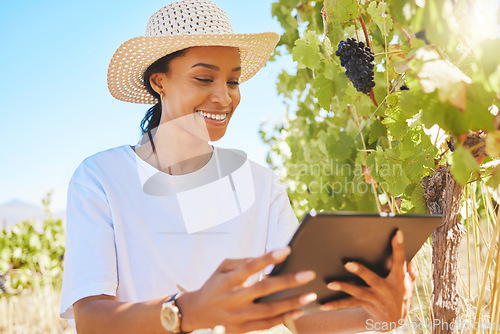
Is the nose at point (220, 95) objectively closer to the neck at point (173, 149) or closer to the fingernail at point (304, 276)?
the neck at point (173, 149)

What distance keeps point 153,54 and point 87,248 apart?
2.75 feet

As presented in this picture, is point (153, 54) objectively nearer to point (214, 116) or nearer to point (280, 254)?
point (214, 116)

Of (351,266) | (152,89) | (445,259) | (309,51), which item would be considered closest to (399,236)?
(351,266)

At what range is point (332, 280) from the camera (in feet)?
3.51

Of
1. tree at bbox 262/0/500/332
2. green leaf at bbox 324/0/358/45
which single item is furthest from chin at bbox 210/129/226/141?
green leaf at bbox 324/0/358/45

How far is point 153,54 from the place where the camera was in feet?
5.96

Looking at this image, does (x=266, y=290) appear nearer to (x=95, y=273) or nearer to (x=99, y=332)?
(x=99, y=332)

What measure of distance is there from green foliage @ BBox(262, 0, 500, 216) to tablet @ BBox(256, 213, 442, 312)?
19cm

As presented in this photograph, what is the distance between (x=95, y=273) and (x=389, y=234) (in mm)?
878

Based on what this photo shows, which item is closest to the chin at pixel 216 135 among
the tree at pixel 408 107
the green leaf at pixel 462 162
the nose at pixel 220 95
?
the nose at pixel 220 95

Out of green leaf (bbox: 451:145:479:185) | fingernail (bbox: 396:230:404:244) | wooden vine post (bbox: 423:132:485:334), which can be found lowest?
wooden vine post (bbox: 423:132:485:334)

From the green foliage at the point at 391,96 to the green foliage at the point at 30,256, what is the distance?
9.57ft

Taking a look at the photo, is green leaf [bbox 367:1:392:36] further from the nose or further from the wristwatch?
the wristwatch

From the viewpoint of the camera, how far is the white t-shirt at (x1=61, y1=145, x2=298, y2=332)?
1428 mm
